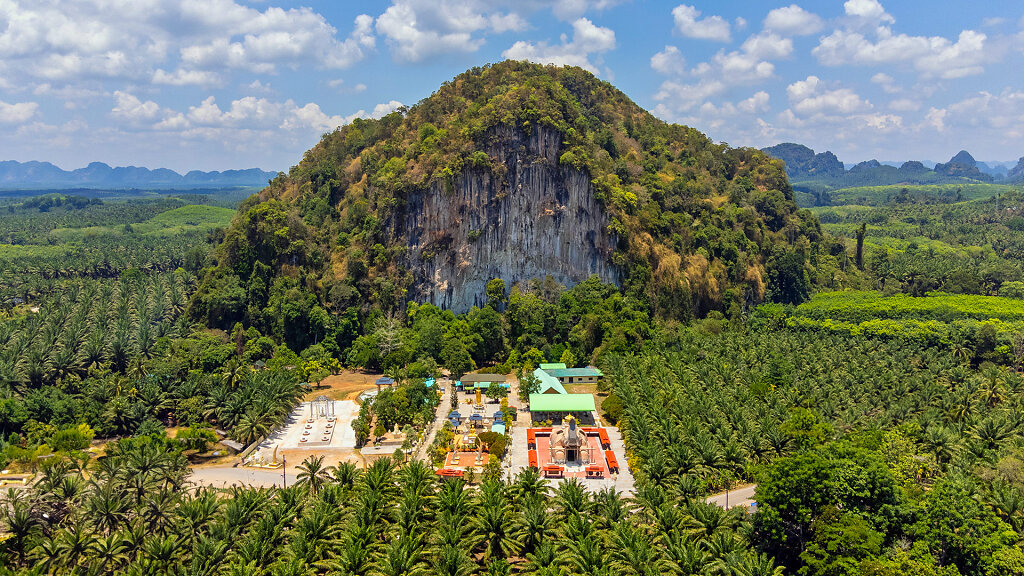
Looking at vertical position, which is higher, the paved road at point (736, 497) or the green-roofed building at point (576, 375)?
the green-roofed building at point (576, 375)

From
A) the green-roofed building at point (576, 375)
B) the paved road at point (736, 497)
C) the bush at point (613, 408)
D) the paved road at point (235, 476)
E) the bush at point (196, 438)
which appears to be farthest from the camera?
the green-roofed building at point (576, 375)

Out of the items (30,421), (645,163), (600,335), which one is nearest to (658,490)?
(600,335)

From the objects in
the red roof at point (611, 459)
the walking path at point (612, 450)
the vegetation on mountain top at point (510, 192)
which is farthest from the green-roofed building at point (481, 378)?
the vegetation on mountain top at point (510, 192)

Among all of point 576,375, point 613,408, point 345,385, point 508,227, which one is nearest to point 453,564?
point 613,408

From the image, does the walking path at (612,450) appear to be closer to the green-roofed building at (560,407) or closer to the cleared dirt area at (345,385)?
the green-roofed building at (560,407)

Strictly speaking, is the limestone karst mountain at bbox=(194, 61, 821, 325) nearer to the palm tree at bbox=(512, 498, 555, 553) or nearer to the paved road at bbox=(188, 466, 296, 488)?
the paved road at bbox=(188, 466, 296, 488)

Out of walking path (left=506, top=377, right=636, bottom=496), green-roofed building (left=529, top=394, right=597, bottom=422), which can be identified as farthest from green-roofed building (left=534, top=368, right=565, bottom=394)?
walking path (left=506, top=377, right=636, bottom=496)
